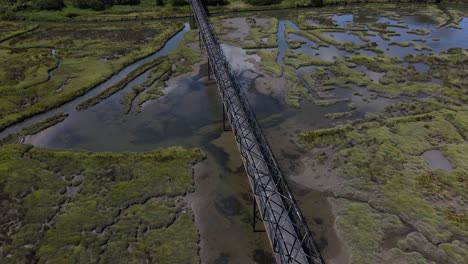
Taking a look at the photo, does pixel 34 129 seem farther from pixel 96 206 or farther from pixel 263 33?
pixel 263 33

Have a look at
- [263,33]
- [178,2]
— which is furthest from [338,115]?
[178,2]

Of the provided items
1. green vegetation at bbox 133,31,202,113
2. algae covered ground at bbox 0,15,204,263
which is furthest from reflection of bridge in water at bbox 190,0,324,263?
green vegetation at bbox 133,31,202,113

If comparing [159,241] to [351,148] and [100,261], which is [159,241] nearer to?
[100,261]

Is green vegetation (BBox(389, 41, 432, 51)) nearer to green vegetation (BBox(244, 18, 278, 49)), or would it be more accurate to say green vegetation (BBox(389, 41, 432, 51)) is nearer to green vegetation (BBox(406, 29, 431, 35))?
green vegetation (BBox(406, 29, 431, 35))

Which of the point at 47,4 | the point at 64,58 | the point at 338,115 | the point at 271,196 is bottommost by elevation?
the point at 271,196

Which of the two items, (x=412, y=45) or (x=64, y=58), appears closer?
(x=64, y=58)
